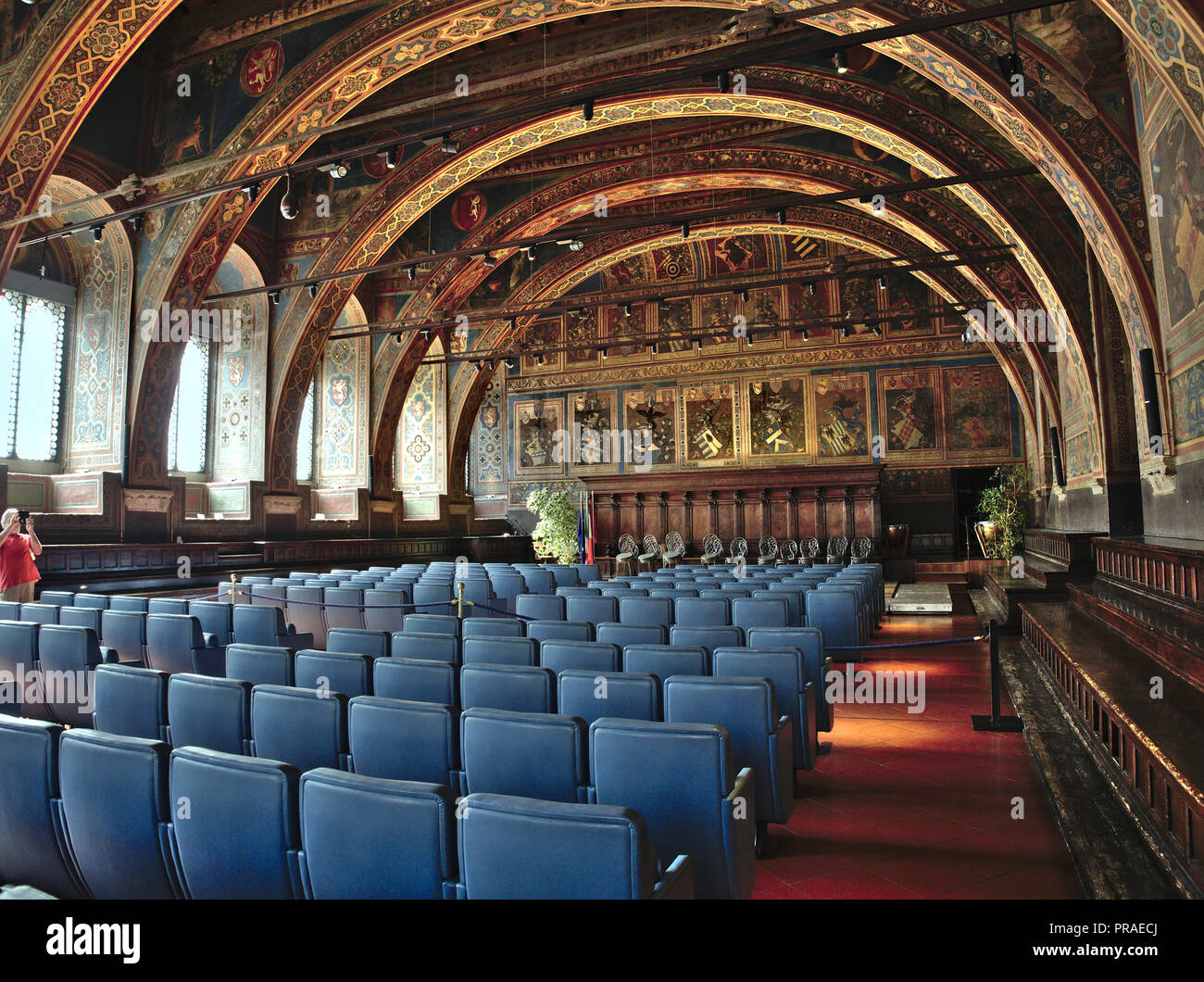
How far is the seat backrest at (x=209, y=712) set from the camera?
339 centimetres

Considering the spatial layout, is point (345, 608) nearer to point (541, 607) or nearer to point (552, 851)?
point (541, 607)

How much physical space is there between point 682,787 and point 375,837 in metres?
1.00

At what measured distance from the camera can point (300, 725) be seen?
3.20 m

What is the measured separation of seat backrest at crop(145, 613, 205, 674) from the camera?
5586mm

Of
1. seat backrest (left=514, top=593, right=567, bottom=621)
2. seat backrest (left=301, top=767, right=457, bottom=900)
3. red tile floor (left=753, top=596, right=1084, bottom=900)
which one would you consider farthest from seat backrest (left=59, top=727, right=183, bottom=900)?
seat backrest (left=514, top=593, right=567, bottom=621)

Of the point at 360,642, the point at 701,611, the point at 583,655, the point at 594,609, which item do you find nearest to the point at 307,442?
the point at 594,609

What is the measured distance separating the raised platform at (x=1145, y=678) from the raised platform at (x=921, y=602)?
4230mm

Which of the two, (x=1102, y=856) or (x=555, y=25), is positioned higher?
(x=555, y=25)
